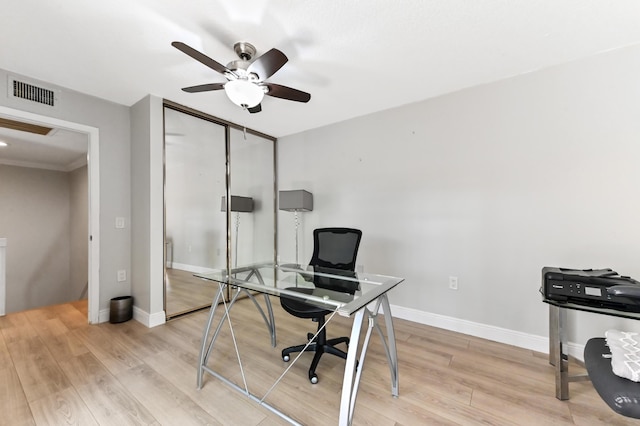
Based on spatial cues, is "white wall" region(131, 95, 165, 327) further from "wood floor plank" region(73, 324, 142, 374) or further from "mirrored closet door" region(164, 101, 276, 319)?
"wood floor plank" region(73, 324, 142, 374)

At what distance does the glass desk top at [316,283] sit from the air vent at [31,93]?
2.32 meters

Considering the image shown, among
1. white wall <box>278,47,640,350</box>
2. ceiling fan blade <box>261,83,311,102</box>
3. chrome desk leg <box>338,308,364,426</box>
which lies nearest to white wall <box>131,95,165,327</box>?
ceiling fan blade <box>261,83,311,102</box>

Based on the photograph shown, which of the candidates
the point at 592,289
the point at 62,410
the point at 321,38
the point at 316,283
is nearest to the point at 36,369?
the point at 62,410

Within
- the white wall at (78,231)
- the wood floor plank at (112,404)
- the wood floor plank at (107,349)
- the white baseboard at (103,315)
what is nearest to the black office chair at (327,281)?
the wood floor plank at (112,404)

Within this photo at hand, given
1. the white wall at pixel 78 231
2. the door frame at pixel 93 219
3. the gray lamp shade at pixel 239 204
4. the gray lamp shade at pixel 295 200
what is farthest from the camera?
the white wall at pixel 78 231

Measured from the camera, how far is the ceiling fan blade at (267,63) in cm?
146

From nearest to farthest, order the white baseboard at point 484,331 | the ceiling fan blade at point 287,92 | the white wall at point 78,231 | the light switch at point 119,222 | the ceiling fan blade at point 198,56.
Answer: the ceiling fan blade at point 198,56 < the ceiling fan blade at point 287,92 < the white baseboard at point 484,331 < the light switch at point 119,222 < the white wall at point 78,231

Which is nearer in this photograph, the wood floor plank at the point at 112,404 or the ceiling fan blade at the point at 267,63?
the wood floor plank at the point at 112,404

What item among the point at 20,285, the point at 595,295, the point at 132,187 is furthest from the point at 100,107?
the point at 595,295

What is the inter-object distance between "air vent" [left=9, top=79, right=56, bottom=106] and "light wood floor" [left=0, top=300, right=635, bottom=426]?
2.16 metres

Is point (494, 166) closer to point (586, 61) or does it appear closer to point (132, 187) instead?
point (586, 61)

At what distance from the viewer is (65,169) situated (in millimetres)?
4723

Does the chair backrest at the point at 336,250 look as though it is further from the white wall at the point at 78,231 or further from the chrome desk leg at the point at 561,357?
the white wall at the point at 78,231

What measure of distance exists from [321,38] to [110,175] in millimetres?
2604
